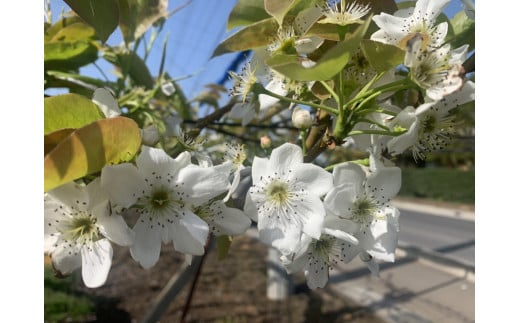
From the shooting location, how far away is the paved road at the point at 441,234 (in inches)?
169

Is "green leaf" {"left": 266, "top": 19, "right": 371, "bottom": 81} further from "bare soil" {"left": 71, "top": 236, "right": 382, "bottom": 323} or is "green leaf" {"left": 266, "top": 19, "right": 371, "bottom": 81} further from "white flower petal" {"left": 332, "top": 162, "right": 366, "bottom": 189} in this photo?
"bare soil" {"left": 71, "top": 236, "right": 382, "bottom": 323}

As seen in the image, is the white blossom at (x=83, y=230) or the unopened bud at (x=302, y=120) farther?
the unopened bud at (x=302, y=120)

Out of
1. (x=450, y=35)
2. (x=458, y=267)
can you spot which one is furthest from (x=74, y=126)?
(x=458, y=267)

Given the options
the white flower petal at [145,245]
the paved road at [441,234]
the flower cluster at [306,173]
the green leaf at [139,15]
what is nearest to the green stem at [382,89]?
the flower cluster at [306,173]

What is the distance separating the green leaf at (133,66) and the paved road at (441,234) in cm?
343

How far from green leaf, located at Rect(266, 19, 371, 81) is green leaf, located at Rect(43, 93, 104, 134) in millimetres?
161

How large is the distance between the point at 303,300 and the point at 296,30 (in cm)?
249

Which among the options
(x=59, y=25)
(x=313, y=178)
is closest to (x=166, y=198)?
(x=313, y=178)

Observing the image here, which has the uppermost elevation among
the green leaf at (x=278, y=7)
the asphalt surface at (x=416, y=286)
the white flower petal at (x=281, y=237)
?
the green leaf at (x=278, y=7)

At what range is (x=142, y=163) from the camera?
0.34 m

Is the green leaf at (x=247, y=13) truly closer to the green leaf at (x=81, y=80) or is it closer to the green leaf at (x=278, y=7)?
the green leaf at (x=278, y=7)

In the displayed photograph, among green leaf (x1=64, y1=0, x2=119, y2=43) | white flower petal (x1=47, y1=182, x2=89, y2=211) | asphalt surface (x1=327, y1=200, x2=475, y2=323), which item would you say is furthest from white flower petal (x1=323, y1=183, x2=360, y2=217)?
asphalt surface (x1=327, y1=200, x2=475, y2=323)

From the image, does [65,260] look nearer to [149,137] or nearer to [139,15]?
[149,137]

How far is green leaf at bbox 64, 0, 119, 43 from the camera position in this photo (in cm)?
45
